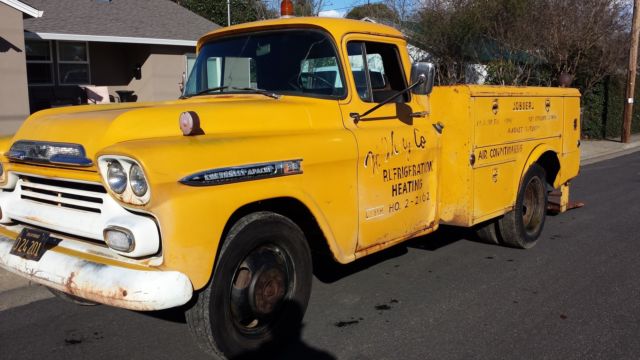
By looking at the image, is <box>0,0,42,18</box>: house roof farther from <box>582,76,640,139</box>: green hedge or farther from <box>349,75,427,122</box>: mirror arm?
<box>582,76,640,139</box>: green hedge

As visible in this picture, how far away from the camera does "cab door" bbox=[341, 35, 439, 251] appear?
13.7 feet

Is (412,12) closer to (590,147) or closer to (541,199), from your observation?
(590,147)

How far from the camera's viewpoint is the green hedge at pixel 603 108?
19.9 metres

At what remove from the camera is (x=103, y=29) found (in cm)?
1559

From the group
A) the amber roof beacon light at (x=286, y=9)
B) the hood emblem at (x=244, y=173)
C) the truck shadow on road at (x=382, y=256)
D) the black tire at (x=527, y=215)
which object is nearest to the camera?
the hood emblem at (x=244, y=173)

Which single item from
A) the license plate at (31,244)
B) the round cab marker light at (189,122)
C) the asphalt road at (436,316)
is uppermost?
the round cab marker light at (189,122)

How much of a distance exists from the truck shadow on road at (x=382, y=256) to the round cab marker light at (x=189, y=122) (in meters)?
1.71

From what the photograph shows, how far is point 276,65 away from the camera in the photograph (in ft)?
14.4

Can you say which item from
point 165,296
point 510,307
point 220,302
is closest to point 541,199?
point 510,307

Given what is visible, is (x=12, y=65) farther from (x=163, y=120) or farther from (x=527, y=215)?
(x=527, y=215)

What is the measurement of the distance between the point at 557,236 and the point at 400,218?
3.26 m

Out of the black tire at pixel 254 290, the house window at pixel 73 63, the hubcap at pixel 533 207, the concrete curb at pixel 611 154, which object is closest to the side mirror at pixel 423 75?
the black tire at pixel 254 290

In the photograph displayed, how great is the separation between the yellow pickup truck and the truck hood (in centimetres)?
1

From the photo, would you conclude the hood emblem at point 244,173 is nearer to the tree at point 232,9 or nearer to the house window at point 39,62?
the house window at point 39,62
